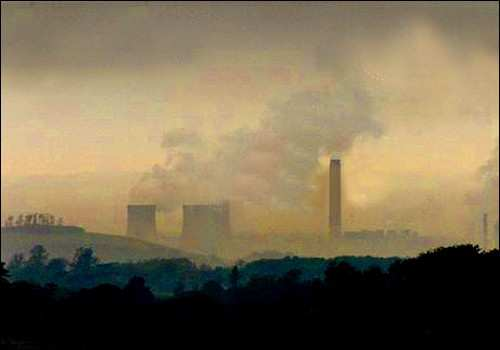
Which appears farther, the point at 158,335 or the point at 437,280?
the point at 158,335

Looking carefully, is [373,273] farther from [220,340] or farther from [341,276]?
[220,340]

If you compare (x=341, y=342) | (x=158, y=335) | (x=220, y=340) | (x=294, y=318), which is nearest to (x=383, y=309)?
(x=341, y=342)

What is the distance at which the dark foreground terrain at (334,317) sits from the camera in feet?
466

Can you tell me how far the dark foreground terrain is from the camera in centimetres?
14212

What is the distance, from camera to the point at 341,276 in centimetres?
17325

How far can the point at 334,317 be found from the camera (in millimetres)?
157250

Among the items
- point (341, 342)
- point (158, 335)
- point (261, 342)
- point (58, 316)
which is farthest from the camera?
point (58, 316)

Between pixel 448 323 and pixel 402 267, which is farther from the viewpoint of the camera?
pixel 402 267

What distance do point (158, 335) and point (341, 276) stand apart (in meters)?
33.0

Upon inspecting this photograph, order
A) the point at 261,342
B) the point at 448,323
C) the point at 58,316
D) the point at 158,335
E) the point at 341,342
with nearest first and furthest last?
1. the point at 448,323
2. the point at 341,342
3. the point at 261,342
4. the point at 158,335
5. the point at 58,316

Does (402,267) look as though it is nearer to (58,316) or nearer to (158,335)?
(158,335)

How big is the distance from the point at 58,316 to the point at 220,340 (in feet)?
125

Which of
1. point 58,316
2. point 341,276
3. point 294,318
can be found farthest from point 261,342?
point 58,316

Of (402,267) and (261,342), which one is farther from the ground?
(402,267)
